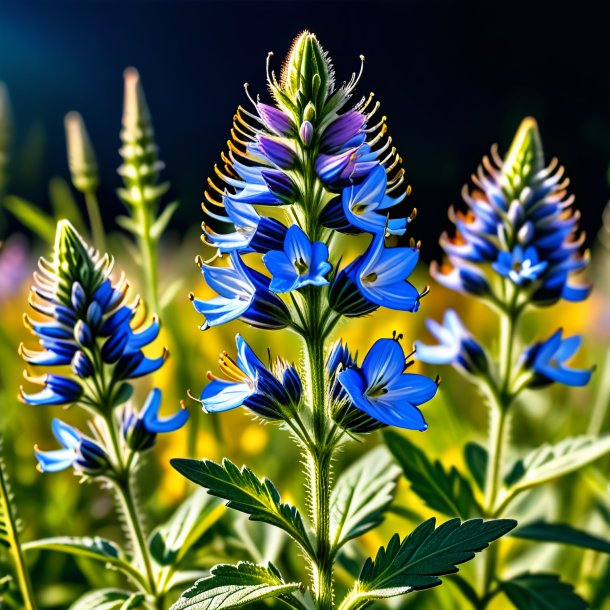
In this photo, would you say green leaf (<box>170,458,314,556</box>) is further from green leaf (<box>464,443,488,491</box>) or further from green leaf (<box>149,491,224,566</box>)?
green leaf (<box>464,443,488,491</box>)

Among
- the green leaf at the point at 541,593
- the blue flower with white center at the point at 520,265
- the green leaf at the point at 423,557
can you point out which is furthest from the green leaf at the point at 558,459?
the green leaf at the point at 423,557

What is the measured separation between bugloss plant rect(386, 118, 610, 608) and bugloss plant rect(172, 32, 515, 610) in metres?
0.31

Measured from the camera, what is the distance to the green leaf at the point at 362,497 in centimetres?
98

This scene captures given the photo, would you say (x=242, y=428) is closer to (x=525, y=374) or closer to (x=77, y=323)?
(x=525, y=374)

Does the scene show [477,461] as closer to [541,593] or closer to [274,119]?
[541,593]

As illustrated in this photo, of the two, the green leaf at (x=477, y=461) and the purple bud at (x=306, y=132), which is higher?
the purple bud at (x=306, y=132)

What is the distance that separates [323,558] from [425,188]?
274 centimetres

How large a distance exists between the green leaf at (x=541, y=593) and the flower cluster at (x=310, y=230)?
451 millimetres

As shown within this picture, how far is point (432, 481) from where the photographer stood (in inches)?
44.6

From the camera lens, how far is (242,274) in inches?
32.9

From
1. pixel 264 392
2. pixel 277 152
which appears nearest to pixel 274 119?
pixel 277 152

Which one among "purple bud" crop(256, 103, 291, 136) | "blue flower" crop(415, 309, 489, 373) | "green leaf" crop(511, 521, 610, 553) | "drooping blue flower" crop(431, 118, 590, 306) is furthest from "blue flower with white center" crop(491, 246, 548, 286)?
"purple bud" crop(256, 103, 291, 136)

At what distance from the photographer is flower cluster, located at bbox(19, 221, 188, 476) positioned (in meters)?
0.95

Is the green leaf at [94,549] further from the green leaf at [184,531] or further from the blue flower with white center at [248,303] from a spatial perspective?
the blue flower with white center at [248,303]
